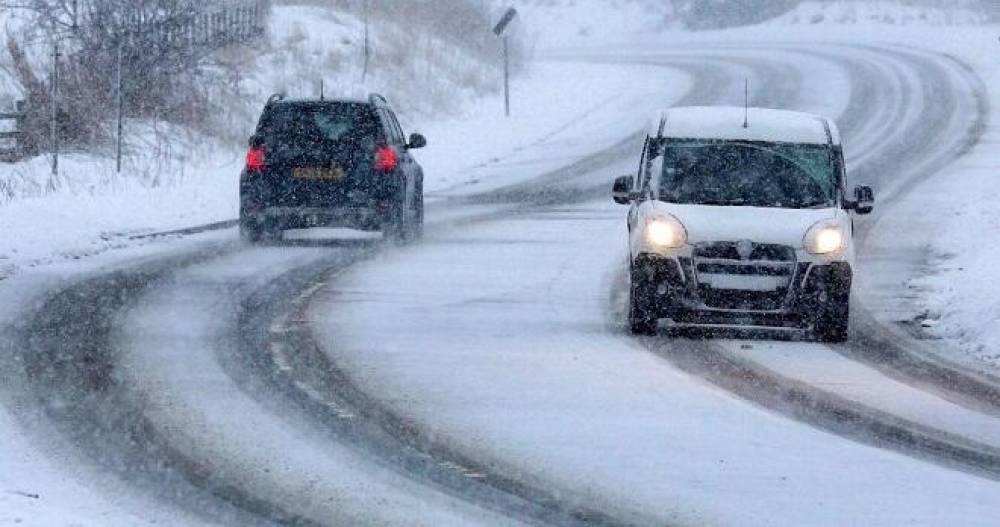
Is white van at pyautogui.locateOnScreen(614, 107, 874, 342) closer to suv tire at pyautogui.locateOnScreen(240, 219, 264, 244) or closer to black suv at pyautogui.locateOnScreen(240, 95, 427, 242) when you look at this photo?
black suv at pyautogui.locateOnScreen(240, 95, 427, 242)

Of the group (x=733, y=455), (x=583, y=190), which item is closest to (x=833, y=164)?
(x=733, y=455)

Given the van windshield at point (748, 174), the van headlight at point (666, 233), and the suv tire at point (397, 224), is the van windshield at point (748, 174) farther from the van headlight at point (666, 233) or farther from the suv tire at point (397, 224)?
the suv tire at point (397, 224)

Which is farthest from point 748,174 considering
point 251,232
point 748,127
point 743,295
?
point 251,232

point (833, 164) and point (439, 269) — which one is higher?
point (833, 164)

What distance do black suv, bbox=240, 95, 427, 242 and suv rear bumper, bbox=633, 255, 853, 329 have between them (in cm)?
804

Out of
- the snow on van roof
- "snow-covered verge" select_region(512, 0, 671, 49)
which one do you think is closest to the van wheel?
the snow on van roof

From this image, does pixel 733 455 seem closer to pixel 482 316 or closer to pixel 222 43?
pixel 482 316

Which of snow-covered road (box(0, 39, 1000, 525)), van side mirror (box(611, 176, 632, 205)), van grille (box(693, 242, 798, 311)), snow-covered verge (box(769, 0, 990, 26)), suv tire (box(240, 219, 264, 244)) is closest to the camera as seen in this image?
snow-covered road (box(0, 39, 1000, 525))

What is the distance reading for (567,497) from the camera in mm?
8984

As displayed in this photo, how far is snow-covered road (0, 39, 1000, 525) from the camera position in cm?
→ 899

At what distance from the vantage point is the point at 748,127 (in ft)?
53.8

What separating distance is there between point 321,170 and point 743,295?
865 centimetres

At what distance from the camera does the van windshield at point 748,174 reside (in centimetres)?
1577

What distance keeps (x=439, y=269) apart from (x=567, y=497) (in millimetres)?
11464
